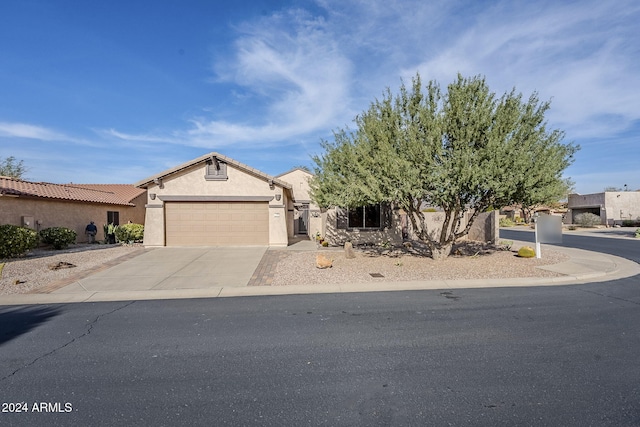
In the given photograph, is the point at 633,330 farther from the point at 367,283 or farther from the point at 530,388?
the point at 367,283

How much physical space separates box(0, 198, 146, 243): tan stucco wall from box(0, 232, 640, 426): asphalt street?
41.4 ft

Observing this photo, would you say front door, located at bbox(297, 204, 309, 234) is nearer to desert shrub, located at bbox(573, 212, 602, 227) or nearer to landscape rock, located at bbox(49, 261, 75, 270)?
landscape rock, located at bbox(49, 261, 75, 270)

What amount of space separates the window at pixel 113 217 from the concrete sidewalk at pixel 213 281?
1219 centimetres

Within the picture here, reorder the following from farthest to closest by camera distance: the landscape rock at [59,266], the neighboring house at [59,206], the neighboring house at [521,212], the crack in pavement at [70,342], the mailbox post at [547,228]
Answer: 1. the neighboring house at [521,212]
2. the neighboring house at [59,206]
3. the mailbox post at [547,228]
4. the landscape rock at [59,266]
5. the crack in pavement at [70,342]

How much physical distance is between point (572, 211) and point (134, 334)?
189ft

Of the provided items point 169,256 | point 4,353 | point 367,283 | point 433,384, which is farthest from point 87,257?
point 433,384

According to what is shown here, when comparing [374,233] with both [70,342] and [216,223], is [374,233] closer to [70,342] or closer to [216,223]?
[216,223]

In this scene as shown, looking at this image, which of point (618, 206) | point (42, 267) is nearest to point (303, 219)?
point (42, 267)

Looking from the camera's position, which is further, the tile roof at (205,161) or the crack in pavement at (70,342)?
the tile roof at (205,161)

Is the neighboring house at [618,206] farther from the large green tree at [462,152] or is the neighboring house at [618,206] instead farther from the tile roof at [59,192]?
the tile roof at [59,192]

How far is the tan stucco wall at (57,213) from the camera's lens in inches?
649

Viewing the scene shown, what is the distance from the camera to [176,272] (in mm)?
11352

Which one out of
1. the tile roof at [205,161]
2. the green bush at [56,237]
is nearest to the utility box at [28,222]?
the green bush at [56,237]

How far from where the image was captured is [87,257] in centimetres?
1423
